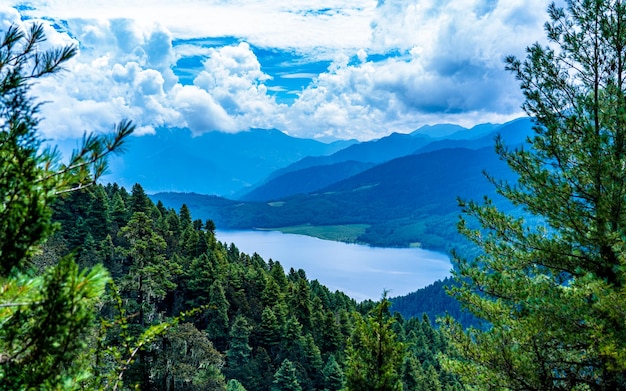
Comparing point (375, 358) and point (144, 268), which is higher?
point (144, 268)

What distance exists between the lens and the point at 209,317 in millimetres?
29109

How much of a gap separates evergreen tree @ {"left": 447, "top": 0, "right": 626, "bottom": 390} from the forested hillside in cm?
392

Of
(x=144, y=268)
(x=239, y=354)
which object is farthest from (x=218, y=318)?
(x=144, y=268)

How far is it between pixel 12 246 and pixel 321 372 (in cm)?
2875

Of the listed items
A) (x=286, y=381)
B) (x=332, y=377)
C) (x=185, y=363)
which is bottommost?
(x=332, y=377)

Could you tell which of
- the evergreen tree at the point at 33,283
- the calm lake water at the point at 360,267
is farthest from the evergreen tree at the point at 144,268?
the calm lake water at the point at 360,267

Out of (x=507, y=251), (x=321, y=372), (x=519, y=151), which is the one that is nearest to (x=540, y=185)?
(x=519, y=151)

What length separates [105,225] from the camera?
1240 inches

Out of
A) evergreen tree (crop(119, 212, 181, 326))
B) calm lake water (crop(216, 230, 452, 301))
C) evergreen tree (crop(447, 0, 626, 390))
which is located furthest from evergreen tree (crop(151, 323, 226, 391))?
calm lake water (crop(216, 230, 452, 301))

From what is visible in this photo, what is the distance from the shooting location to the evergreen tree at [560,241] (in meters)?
6.36

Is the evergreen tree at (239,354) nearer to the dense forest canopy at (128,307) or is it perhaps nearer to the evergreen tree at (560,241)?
the dense forest canopy at (128,307)

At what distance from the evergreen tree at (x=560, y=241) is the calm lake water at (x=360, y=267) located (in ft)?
305

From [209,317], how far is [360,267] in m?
125

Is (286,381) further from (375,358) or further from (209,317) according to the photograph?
(375,358)
